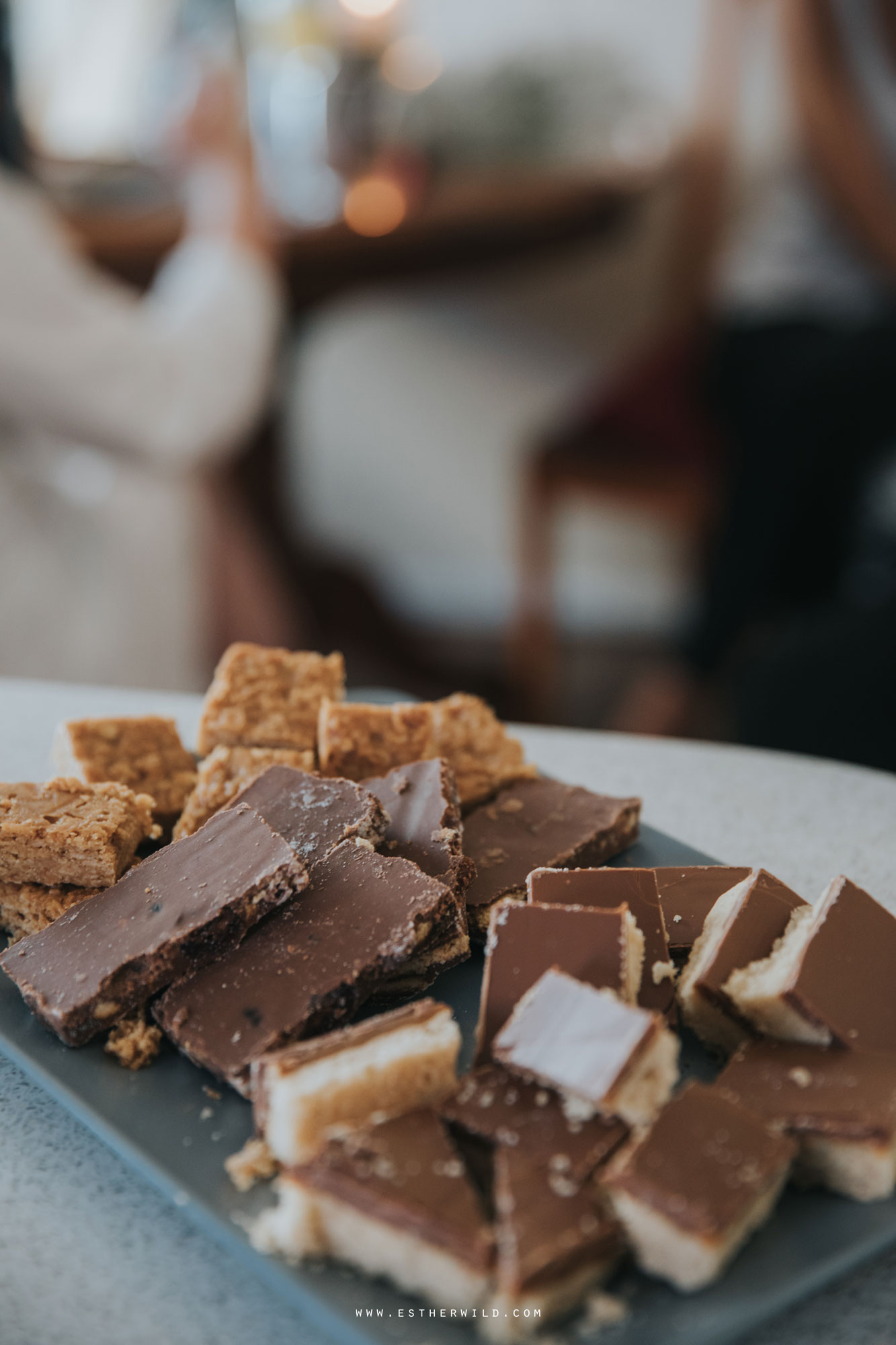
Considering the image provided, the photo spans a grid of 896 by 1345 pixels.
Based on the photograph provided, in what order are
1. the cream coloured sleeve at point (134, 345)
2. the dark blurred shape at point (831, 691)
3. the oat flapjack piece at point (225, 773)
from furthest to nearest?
1. the cream coloured sleeve at point (134, 345)
2. the dark blurred shape at point (831, 691)
3. the oat flapjack piece at point (225, 773)

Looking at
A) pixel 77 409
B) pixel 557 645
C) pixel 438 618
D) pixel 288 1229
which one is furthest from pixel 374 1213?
pixel 438 618

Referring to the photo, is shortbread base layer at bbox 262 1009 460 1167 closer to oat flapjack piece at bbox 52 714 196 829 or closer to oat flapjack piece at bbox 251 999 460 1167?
oat flapjack piece at bbox 251 999 460 1167

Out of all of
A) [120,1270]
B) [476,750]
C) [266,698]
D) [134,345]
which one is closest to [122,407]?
[134,345]

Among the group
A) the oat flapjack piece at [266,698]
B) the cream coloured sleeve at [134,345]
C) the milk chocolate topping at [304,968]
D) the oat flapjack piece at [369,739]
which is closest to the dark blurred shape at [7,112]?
the cream coloured sleeve at [134,345]

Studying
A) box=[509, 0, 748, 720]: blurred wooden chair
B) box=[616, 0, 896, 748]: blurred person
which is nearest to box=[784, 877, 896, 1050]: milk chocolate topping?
box=[616, 0, 896, 748]: blurred person

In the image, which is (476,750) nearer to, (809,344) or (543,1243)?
(543,1243)

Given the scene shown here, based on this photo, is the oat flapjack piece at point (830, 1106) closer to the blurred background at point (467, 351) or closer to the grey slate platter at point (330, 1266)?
the grey slate platter at point (330, 1266)
